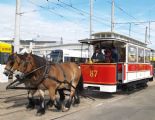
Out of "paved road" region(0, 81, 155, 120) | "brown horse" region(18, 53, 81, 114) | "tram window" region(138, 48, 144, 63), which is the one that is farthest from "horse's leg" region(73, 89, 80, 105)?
"tram window" region(138, 48, 144, 63)

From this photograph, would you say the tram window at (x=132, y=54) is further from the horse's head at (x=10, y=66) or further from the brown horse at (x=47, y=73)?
the horse's head at (x=10, y=66)

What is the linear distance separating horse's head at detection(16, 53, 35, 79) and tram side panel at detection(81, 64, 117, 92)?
4880 millimetres

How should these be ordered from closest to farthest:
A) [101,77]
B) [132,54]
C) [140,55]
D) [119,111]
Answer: [119,111] → [101,77] → [132,54] → [140,55]

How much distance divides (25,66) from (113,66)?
17.0ft

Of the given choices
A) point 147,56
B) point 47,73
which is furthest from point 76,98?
point 147,56

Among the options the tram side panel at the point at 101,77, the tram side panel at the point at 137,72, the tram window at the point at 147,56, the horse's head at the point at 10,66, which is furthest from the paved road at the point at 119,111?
the tram window at the point at 147,56

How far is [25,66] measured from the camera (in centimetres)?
1000

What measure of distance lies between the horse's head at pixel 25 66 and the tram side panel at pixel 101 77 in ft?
16.0

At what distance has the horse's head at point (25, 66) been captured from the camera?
9.95 m

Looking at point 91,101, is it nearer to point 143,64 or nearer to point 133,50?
point 133,50

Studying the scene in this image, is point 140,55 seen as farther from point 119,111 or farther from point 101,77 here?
point 119,111

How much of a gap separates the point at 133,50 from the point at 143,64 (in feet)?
7.13

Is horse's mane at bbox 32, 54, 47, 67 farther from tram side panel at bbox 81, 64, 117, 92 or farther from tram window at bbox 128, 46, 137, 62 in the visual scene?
tram window at bbox 128, 46, 137, 62

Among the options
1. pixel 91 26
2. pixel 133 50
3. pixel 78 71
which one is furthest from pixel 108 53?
pixel 91 26
